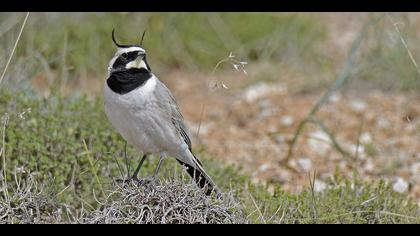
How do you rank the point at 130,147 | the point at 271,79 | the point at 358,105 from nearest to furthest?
the point at 130,147 < the point at 358,105 < the point at 271,79

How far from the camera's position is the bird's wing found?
4371 mm

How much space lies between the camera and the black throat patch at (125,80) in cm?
422

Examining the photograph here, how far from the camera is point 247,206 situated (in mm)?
4523

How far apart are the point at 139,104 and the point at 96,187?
84cm

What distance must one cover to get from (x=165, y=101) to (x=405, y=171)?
7.48 ft

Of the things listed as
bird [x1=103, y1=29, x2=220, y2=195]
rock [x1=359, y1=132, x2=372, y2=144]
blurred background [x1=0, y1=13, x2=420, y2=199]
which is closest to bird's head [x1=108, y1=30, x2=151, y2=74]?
bird [x1=103, y1=29, x2=220, y2=195]

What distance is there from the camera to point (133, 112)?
167 inches

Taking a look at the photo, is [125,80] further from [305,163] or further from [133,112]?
[305,163]

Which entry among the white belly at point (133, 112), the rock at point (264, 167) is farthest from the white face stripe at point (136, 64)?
the rock at point (264, 167)

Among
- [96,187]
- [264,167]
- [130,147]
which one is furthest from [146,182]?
[264,167]

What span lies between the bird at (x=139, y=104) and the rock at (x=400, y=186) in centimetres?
143

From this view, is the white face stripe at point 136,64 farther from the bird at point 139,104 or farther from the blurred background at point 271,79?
the blurred background at point 271,79
